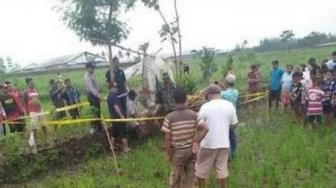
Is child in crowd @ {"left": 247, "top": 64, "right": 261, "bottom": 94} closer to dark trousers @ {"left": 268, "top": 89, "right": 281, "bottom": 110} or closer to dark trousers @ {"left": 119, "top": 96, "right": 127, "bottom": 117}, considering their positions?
dark trousers @ {"left": 268, "top": 89, "right": 281, "bottom": 110}

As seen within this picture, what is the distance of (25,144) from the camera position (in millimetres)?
10062

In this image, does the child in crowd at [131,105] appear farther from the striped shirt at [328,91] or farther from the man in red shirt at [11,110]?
the striped shirt at [328,91]

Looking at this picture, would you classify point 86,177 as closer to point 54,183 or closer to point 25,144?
point 54,183

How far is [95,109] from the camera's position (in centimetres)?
1122

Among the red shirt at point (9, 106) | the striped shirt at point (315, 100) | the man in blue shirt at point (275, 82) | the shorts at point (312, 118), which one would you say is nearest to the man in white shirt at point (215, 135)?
the striped shirt at point (315, 100)

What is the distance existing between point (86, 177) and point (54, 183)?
566 mm

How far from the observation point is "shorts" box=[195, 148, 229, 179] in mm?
7102

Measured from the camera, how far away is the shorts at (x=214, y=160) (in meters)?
7.10

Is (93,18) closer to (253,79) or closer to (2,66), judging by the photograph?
(253,79)

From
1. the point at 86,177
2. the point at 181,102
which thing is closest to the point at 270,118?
the point at 86,177

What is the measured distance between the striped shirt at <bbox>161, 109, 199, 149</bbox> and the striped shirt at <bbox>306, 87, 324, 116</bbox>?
5.25 m

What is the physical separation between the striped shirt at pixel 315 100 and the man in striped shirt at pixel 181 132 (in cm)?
518

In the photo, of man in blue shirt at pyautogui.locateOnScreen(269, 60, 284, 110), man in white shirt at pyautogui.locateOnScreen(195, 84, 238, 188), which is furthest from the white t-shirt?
man in blue shirt at pyautogui.locateOnScreen(269, 60, 284, 110)

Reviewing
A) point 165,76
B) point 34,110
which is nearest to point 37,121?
point 34,110
